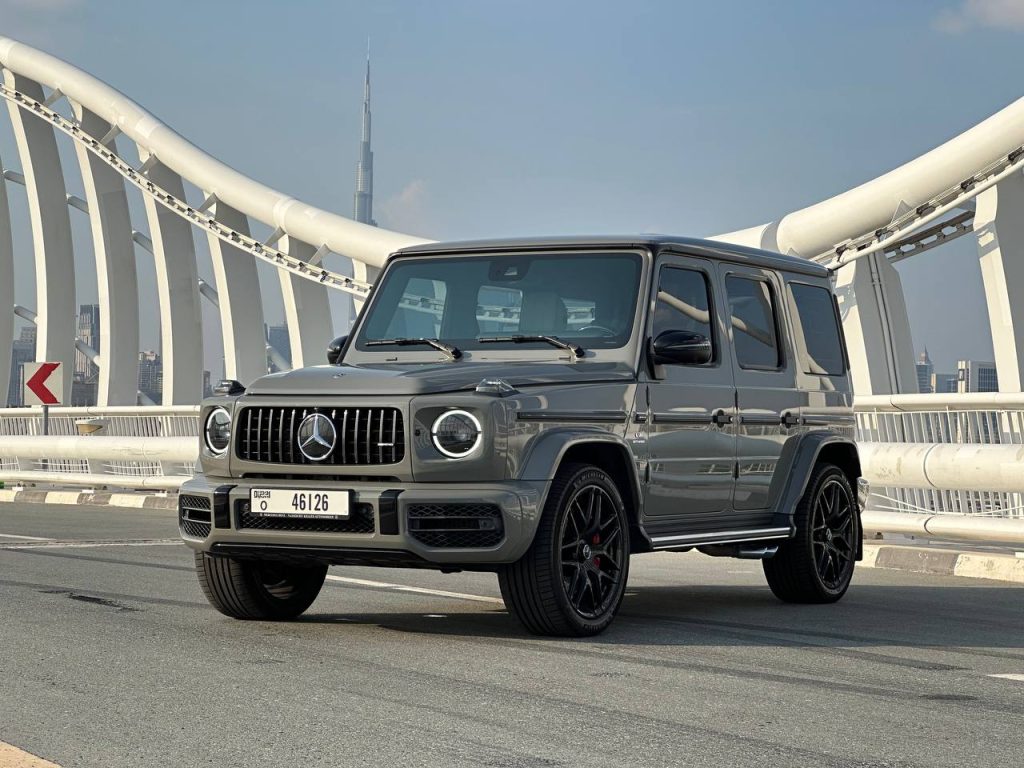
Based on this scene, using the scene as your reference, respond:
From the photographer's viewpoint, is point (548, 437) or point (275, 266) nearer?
point (548, 437)

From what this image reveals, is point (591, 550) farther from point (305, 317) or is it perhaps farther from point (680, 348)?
point (305, 317)

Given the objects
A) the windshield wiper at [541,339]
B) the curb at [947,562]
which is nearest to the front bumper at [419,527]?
the windshield wiper at [541,339]

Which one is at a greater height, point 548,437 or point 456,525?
point 548,437

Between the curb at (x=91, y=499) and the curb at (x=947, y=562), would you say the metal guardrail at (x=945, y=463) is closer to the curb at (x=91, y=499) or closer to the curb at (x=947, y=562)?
the curb at (x=947, y=562)

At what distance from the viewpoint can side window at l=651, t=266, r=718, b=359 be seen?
29.1 ft

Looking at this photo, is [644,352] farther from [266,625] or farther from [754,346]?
[266,625]

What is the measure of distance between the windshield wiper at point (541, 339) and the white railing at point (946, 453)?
189 inches

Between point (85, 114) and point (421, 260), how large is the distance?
95.1 ft

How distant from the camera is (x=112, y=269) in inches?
1425

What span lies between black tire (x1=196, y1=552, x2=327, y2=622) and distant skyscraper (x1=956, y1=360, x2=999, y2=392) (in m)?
8.28

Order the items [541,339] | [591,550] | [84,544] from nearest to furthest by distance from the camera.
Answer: [591,550] → [541,339] → [84,544]

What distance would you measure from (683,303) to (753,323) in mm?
795

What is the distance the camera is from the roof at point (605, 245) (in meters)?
8.94

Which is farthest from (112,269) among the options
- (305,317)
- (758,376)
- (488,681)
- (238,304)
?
(488,681)
